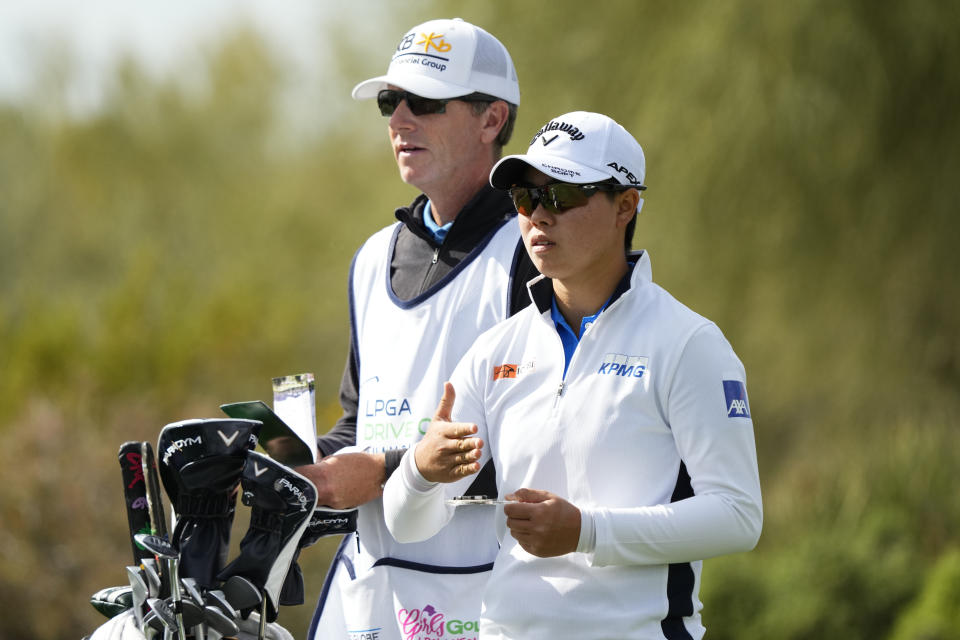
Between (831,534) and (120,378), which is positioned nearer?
(831,534)

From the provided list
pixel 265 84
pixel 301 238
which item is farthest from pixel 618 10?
pixel 265 84

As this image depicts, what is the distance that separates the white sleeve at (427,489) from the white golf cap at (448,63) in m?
0.95

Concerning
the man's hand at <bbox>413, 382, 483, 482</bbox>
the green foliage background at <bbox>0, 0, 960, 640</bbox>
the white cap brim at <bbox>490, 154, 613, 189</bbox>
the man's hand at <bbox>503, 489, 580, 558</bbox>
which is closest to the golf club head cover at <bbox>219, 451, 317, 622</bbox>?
the man's hand at <bbox>413, 382, 483, 482</bbox>

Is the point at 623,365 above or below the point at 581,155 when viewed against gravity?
below

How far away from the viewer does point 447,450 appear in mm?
2562

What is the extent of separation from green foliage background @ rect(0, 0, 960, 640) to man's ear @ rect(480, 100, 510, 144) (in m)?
4.74

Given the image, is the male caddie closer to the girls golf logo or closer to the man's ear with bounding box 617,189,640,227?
the girls golf logo

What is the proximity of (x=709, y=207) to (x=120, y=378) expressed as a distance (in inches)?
216

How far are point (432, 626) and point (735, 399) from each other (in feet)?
3.73

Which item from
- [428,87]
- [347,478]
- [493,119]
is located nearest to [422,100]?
[428,87]

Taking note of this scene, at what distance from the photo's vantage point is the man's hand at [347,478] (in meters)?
3.11

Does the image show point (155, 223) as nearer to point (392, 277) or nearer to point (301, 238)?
point (301, 238)

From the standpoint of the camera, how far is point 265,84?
25844 mm

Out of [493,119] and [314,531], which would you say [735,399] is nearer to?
[314,531]
